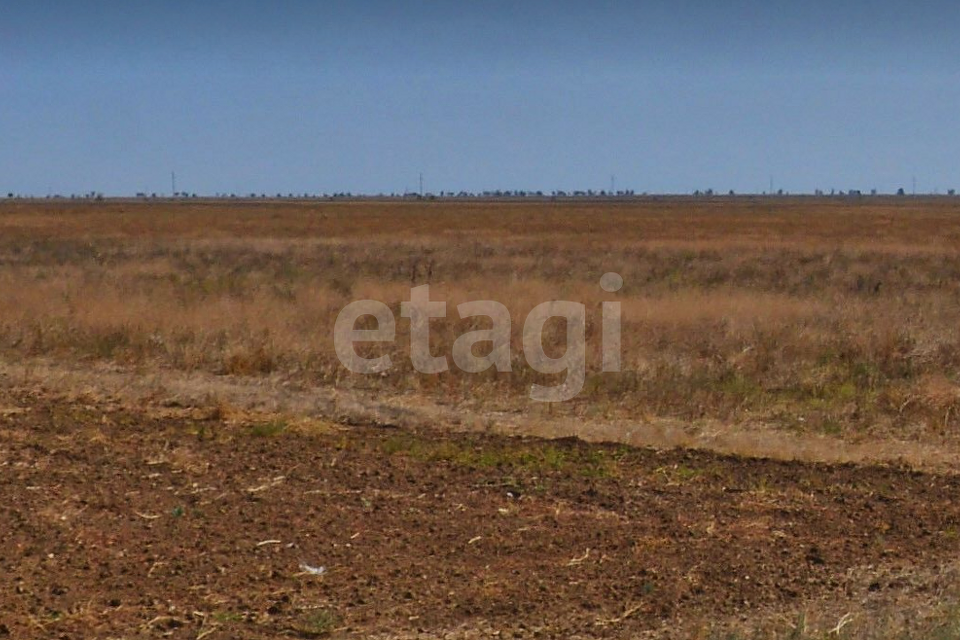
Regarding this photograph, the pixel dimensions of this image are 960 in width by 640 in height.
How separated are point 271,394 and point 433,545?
5.81 metres

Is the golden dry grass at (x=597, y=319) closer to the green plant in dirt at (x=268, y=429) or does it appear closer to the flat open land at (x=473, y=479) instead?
the flat open land at (x=473, y=479)

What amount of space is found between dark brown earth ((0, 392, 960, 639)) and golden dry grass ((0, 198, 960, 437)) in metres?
2.96

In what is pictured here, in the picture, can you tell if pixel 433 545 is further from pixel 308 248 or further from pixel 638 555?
pixel 308 248

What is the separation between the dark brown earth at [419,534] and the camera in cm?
567

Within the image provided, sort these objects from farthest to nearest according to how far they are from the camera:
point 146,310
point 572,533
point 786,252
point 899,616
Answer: point 786,252 < point 146,310 < point 572,533 < point 899,616

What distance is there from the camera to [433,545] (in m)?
6.71

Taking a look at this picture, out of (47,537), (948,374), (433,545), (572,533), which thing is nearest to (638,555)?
(572,533)

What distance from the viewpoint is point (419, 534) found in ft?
22.6
